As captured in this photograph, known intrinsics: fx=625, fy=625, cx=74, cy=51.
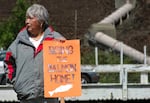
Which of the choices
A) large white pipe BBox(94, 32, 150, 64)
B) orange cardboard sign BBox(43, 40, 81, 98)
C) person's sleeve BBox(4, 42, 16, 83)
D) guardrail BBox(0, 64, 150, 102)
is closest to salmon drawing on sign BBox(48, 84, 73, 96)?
orange cardboard sign BBox(43, 40, 81, 98)

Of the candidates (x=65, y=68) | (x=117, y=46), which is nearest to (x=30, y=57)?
(x=65, y=68)

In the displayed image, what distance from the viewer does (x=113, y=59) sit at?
25422 millimetres

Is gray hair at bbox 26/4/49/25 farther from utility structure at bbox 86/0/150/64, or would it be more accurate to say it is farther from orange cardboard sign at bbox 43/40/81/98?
utility structure at bbox 86/0/150/64

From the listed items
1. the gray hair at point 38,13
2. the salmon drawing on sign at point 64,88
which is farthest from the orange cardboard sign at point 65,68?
the gray hair at point 38,13

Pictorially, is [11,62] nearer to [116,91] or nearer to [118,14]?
[116,91]

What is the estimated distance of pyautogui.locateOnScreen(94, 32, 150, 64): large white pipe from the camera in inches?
1231

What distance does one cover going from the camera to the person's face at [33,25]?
21.0ft

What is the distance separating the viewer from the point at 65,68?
6.67 meters

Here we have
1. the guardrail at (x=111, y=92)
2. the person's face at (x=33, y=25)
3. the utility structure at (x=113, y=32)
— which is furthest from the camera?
the utility structure at (x=113, y=32)

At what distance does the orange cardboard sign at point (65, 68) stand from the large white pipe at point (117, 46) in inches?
949

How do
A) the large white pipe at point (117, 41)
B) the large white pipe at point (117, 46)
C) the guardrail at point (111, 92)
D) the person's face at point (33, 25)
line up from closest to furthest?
the person's face at point (33, 25)
the guardrail at point (111, 92)
the large white pipe at point (117, 46)
the large white pipe at point (117, 41)

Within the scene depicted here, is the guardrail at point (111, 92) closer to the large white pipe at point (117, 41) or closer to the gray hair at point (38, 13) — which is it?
the gray hair at point (38, 13)

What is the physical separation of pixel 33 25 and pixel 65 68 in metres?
0.61

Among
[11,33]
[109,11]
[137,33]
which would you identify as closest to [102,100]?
[11,33]
